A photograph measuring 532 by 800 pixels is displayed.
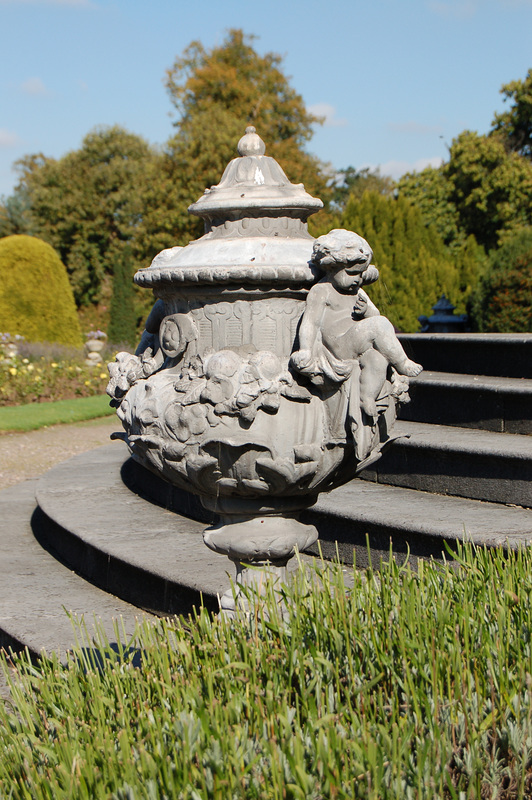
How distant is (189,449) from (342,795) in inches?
58.6

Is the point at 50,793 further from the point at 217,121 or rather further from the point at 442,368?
the point at 217,121

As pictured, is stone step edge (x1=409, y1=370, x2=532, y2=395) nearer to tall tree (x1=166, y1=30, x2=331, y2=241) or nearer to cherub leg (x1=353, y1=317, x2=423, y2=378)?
cherub leg (x1=353, y1=317, x2=423, y2=378)

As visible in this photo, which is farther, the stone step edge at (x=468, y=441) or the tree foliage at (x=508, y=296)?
the tree foliage at (x=508, y=296)

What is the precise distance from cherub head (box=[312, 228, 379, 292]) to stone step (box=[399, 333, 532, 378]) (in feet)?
10.3

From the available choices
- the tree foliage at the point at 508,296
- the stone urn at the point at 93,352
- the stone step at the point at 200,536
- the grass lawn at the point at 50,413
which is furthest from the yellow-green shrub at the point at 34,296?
the stone step at the point at 200,536

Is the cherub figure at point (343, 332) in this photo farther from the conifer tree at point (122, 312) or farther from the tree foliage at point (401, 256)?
the conifer tree at point (122, 312)

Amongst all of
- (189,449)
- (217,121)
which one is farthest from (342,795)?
(217,121)

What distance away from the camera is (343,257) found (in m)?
2.66

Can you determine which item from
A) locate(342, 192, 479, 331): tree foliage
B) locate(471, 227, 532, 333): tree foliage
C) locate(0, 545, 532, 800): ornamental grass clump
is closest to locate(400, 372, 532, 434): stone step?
locate(0, 545, 532, 800): ornamental grass clump

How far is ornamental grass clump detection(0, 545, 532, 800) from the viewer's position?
1481 millimetres

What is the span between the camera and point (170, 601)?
371 centimetres

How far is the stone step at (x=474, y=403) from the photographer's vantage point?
15.8 ft

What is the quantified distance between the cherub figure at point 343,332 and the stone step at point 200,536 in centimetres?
97

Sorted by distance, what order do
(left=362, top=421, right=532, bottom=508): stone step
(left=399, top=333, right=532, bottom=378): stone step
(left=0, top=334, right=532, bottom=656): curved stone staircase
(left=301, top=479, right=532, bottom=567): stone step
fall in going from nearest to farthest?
(left=301, top=479, right=532, bottom=567): stone step
(left=0, top=334, right=532, bottom=656): curved stone staircase
(left=362, top=421, right=532, bottom=508): stone step
(left=399, top=333, right=532, bottom=378): stone step
